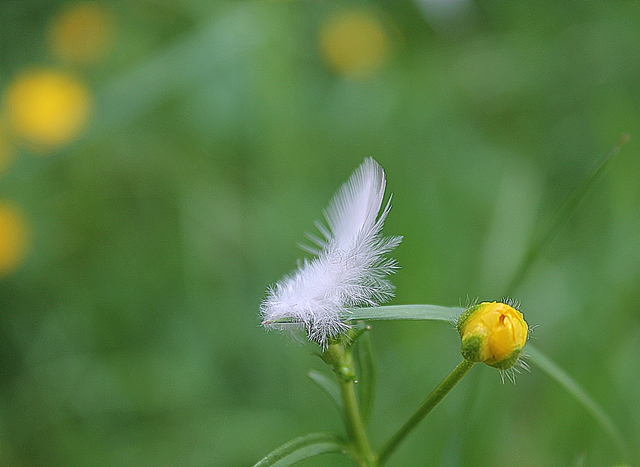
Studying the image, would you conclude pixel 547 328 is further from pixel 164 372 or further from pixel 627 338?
pixel 164 372

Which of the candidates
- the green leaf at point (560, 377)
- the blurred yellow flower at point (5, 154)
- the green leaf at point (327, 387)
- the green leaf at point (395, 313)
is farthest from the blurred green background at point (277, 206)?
the green leaf at point (395, 313)

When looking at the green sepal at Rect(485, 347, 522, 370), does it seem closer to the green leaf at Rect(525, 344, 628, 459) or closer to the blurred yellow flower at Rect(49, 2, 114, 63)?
the green leaf at Rect(525, 344, 628, 459)

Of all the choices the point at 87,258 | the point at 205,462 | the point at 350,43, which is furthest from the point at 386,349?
the point at 350,43

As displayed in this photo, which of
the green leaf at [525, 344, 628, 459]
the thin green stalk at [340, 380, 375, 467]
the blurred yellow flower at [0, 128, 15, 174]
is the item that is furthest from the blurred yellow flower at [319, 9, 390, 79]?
the thin green stalk at [340, 380, 375, 467]

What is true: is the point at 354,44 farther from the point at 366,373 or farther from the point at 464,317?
the point at 464,317

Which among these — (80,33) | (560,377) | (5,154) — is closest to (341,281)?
(560,377)

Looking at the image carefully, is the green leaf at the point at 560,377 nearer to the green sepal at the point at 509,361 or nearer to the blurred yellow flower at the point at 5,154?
the green sepal at the point at 509,361
